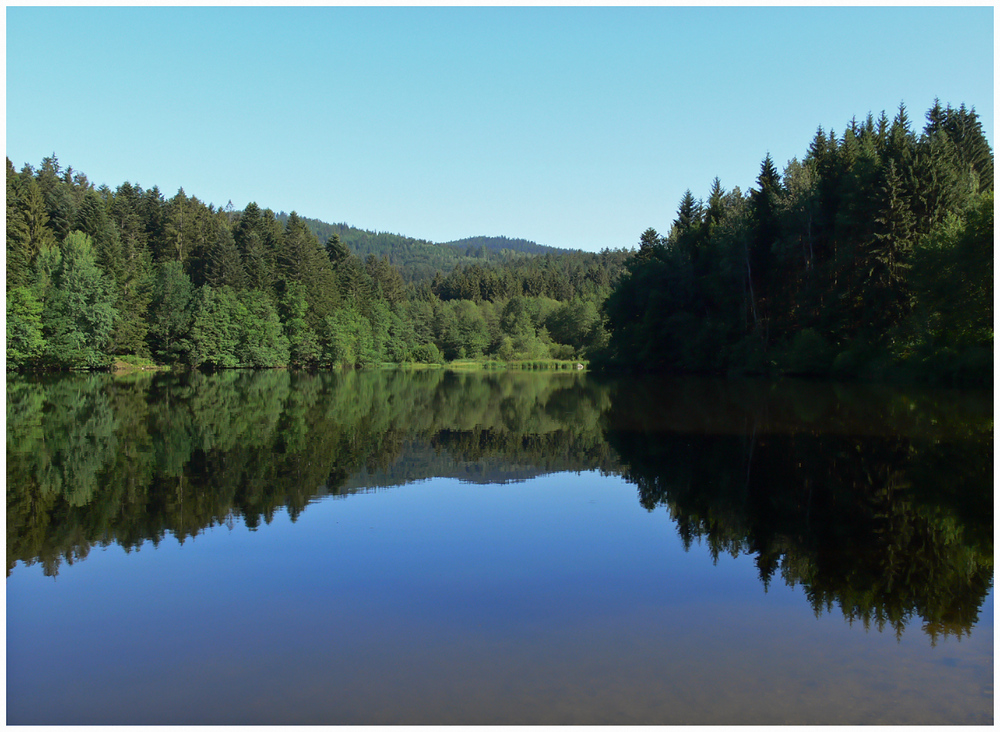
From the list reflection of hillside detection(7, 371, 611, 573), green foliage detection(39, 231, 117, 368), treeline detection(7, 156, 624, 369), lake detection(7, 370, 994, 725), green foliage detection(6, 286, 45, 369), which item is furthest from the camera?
treeline detection(7, 156, 624, 369)

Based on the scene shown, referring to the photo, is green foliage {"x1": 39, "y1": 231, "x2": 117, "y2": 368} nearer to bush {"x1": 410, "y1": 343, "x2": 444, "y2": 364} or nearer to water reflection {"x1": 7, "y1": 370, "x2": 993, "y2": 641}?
water reflection {"x1": 7, "y1": 370, "x2": 993, "y2": 641}

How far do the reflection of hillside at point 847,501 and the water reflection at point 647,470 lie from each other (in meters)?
0.04

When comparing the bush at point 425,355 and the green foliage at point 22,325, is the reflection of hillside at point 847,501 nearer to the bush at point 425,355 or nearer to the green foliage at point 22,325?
the green foliage at point 22,325

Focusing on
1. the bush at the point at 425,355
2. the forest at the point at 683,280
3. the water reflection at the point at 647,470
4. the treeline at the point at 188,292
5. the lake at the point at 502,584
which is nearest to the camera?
the lake at the point at 502,584

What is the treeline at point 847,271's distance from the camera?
32.2m

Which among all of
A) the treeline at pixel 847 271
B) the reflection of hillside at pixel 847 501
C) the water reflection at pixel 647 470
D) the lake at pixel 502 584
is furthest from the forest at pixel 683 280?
the lake at pixel 502 584

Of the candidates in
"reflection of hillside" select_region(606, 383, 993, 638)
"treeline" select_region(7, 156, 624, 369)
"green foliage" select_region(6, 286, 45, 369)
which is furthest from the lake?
"treeline" select_region(7, 156, 624, 369)

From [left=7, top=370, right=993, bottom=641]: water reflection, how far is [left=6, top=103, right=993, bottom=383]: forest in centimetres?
1141

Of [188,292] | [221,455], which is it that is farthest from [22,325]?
[221,455]

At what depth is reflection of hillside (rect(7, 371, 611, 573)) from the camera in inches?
362

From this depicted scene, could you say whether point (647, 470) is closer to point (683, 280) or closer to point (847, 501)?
point (847, 501)

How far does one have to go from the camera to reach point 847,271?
42000 mm

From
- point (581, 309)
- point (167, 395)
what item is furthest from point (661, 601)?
point (581, 309)

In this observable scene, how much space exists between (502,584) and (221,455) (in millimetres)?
9363
